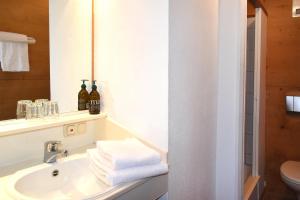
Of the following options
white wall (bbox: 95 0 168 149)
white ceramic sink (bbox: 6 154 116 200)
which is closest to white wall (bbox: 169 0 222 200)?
white wall (bbox: 95 0 168 149)

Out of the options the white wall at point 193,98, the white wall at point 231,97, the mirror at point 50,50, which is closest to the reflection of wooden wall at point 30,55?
the mirror at point 50,50

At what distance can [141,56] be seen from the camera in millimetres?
1391

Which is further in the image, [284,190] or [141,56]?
[284,190]

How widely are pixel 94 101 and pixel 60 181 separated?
491 mm

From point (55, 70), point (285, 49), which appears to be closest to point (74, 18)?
point (55, 70)

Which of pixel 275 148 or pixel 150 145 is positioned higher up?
pixel 150 145

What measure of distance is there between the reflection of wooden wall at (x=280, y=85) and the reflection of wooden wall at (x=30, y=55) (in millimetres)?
2373

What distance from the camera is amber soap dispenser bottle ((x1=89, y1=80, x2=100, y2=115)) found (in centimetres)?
157

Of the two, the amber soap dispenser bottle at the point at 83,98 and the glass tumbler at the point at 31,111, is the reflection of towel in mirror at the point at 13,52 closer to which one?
the glass tumbler at the point at 31,111

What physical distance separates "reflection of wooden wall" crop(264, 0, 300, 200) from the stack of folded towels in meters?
2.17

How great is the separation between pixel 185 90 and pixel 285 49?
1919mm

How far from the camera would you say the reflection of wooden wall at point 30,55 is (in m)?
1.31

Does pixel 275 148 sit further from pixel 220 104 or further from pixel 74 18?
pixel 74 18

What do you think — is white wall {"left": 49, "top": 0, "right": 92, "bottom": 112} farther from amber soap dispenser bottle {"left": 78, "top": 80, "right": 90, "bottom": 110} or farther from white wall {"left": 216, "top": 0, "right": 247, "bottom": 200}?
white wall {"left": 216, "top": 0, "right": 247, "bottom": 200}
